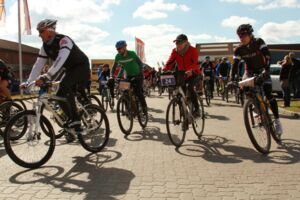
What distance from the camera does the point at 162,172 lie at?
5.95m

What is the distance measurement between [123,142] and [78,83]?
170cm

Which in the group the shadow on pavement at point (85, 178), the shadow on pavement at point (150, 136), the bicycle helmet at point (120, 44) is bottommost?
the shadow on pavement at point (85, 178)

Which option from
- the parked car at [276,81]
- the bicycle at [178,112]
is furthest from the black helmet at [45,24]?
the parked car at [276,81]

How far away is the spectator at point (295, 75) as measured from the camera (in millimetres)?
16500

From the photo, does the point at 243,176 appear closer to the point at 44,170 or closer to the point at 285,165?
the point at 285,165

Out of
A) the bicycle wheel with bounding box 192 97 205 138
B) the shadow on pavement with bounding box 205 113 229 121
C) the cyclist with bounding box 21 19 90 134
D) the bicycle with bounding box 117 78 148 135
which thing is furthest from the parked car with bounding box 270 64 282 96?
the cyclist with bounding box 21 19 90 134

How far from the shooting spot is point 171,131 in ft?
26.2

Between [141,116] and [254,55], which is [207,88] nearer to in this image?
[141,116]

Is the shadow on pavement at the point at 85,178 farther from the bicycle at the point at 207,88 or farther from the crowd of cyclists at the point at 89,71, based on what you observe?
the bicycle at the point at 207,88

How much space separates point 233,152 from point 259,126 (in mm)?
592

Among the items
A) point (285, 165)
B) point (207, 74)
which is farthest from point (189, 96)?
point (207, 74)

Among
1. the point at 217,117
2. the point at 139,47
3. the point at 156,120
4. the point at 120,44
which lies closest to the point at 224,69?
the point at 217,117

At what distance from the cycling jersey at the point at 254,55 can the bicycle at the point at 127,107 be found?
2817 mm

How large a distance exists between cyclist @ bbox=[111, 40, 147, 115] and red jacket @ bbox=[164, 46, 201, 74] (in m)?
1.61
